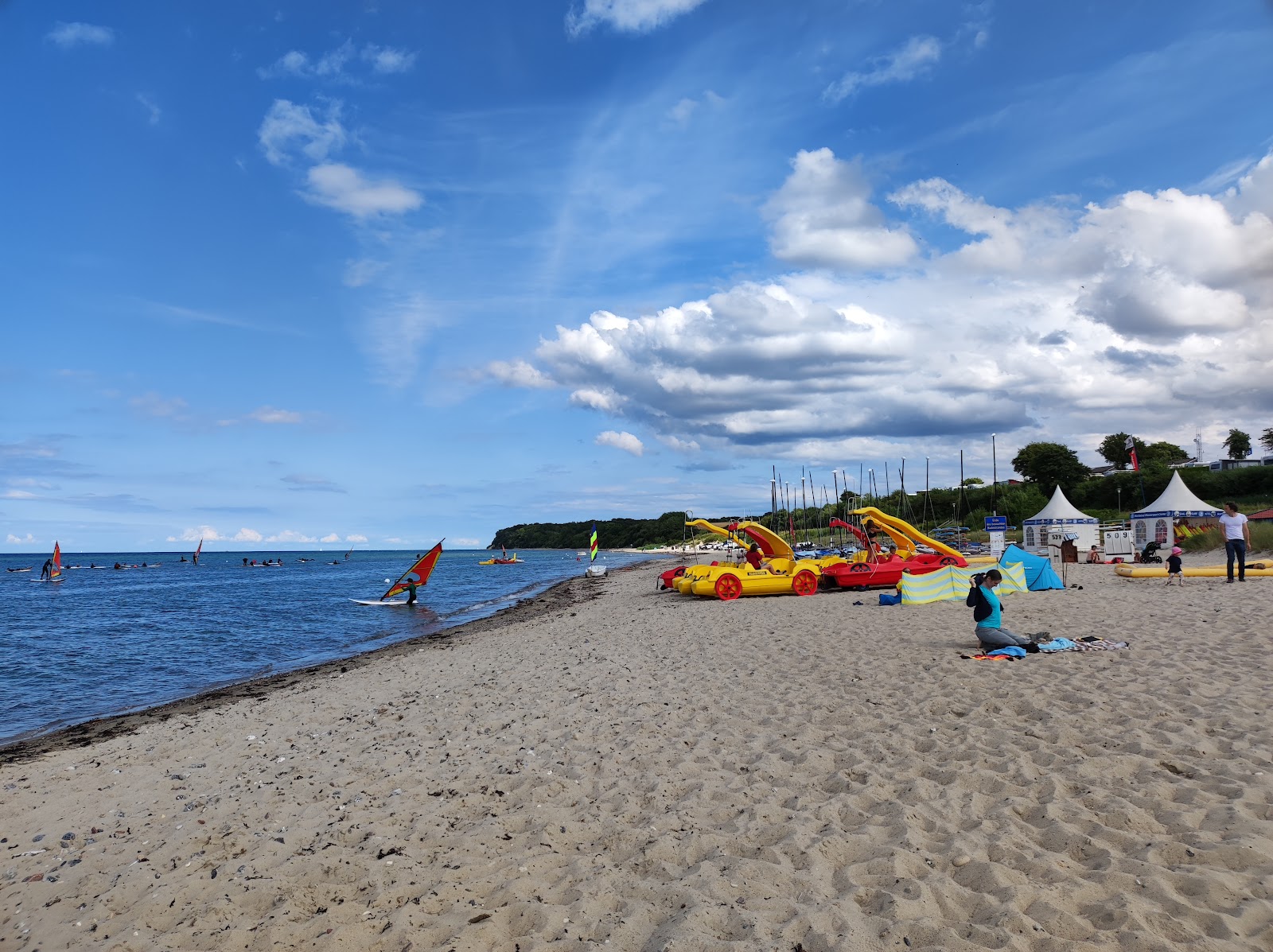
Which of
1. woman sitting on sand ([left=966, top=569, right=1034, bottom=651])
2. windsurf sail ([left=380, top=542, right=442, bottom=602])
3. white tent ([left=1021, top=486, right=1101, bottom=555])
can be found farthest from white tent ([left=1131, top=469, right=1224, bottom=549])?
windsurf sail ([left=380, top=542, right=442, bottom=602])

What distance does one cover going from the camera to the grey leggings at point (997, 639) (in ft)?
31.4

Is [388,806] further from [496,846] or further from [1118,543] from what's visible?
[1118,543]

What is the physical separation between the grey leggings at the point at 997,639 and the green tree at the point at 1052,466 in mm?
74763

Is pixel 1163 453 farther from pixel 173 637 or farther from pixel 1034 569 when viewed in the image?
pixel 173 637

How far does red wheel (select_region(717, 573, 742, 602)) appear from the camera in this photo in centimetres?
2103

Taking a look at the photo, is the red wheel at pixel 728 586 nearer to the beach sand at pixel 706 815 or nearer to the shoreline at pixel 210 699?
the shoreline at pixel 210 699

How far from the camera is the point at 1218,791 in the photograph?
484 cm

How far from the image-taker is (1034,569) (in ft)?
61.2

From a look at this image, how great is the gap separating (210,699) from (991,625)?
1303cm

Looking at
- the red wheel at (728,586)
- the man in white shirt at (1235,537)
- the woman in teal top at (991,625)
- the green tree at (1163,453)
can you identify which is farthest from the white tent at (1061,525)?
the green tree at (1163,453)

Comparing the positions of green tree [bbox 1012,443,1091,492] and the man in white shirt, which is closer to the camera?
the man in white shirt

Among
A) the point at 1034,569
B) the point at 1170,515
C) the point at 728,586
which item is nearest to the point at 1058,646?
the point at 1034,569

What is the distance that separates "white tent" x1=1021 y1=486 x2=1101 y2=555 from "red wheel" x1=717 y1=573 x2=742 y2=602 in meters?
20.8

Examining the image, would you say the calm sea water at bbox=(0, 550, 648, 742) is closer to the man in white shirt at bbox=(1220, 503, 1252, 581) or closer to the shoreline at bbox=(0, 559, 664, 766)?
the shoreline at bbox=(0, 559, 664, 766)
